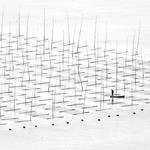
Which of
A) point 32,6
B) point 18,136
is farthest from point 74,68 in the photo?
point 32,6

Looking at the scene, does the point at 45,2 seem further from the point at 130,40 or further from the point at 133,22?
the point at 130,40

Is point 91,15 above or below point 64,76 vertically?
above

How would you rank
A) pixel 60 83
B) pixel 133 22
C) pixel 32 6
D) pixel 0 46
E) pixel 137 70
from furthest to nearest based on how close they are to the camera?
pixel 32 6 < pixel 133 22 < pixel 0 46 < pixel 137 70 < pixel 60 83

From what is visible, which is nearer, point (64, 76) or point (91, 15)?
point (64, 76)

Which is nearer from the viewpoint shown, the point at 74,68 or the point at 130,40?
the point at 74,68

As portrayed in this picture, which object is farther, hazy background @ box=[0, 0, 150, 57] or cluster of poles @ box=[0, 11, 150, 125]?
hazy background @ box=[0, 0, 150, 57]

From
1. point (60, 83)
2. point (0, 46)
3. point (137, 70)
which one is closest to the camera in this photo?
point (60, 83)

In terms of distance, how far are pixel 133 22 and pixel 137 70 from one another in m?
6.76

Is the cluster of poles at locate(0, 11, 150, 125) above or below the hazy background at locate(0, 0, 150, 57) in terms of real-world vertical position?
below

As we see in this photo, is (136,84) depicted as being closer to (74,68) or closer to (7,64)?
(74,68)

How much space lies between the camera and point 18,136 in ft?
55.5

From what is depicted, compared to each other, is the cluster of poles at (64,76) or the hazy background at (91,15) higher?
the hazy background at (91,15)

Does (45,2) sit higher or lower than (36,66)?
higher

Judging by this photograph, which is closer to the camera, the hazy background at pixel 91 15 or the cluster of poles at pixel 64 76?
the cluster of poles at pixel 64 76
